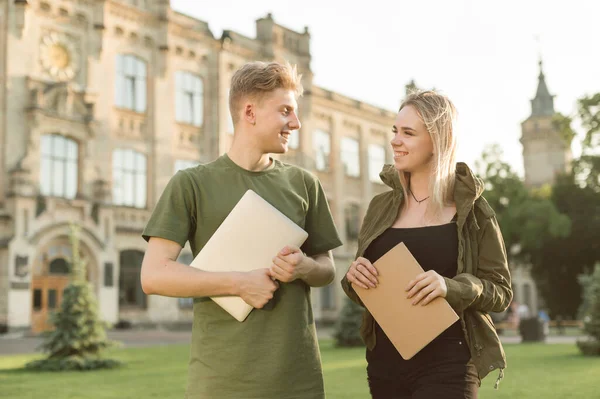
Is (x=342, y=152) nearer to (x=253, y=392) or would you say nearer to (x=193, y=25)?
(x=193, y=25)

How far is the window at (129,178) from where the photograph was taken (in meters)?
29.6

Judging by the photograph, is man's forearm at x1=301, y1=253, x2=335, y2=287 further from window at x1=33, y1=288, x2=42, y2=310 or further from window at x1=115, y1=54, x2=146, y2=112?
window at x1=115, y1=54, x2=146, y2=112

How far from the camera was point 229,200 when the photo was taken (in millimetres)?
3041

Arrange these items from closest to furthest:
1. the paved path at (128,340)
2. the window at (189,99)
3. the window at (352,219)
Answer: the paved path at (128,340) < the window at (189,99) < the window at (352,219)

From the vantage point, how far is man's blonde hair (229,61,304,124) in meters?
3.02

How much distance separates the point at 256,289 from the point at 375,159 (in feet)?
137

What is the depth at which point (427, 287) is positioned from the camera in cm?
307

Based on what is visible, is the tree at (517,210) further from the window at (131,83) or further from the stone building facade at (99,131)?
the window at (131,83)

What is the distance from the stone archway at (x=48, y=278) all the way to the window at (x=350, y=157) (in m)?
18.4

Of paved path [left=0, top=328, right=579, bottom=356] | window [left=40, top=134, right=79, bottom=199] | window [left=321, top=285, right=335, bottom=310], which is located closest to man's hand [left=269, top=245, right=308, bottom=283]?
paved path [left=0, top=328, right=579, bottom=356]

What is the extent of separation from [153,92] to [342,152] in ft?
44.8

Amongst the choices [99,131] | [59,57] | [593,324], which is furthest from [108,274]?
[593,324]

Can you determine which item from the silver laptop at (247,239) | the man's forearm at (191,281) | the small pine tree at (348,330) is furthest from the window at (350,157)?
the man's forearm at (191,281)

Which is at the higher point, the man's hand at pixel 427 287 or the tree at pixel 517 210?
the tree at pixel 517 210
